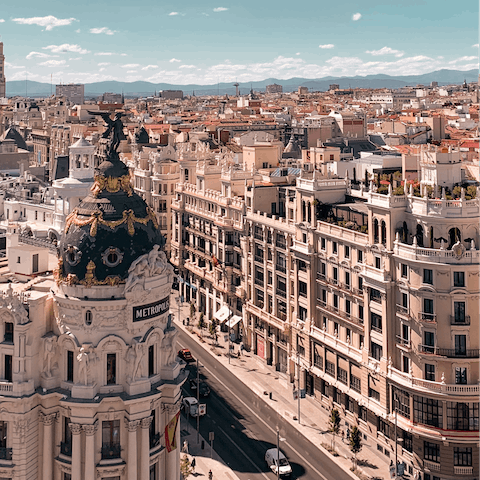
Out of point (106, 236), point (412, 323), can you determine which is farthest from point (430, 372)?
point (106, 236)

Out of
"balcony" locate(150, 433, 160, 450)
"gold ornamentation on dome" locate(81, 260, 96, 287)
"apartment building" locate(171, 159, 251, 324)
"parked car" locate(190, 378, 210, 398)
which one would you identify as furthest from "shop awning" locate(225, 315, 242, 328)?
"gold ornamentation on dome" locate(81, 260, 96, 287)

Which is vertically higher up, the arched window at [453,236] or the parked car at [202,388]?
the arched window at [453,236]

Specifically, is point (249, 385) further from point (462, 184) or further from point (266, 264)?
point (462, 184)

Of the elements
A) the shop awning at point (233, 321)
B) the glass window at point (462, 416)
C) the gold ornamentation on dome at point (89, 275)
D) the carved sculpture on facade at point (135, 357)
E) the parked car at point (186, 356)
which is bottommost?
the parked car at point (186, 356)

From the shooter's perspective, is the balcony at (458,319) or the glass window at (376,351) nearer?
the balcony at (458,319)

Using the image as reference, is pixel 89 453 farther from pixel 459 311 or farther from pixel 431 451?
pixel 459 311

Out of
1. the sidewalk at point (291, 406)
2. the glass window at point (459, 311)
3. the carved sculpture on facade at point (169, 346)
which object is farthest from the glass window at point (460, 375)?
the carved sculpture on facade at point (169, 346)

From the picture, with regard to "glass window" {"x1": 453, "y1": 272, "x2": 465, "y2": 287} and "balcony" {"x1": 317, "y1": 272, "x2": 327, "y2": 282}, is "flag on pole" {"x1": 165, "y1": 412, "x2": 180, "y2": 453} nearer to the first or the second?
"glass window" {"x1": 453, "y1": 272, "x2": 465, "y2": 287}

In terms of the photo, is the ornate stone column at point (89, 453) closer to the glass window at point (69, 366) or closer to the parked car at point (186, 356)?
the glass window at point (69, 366)
